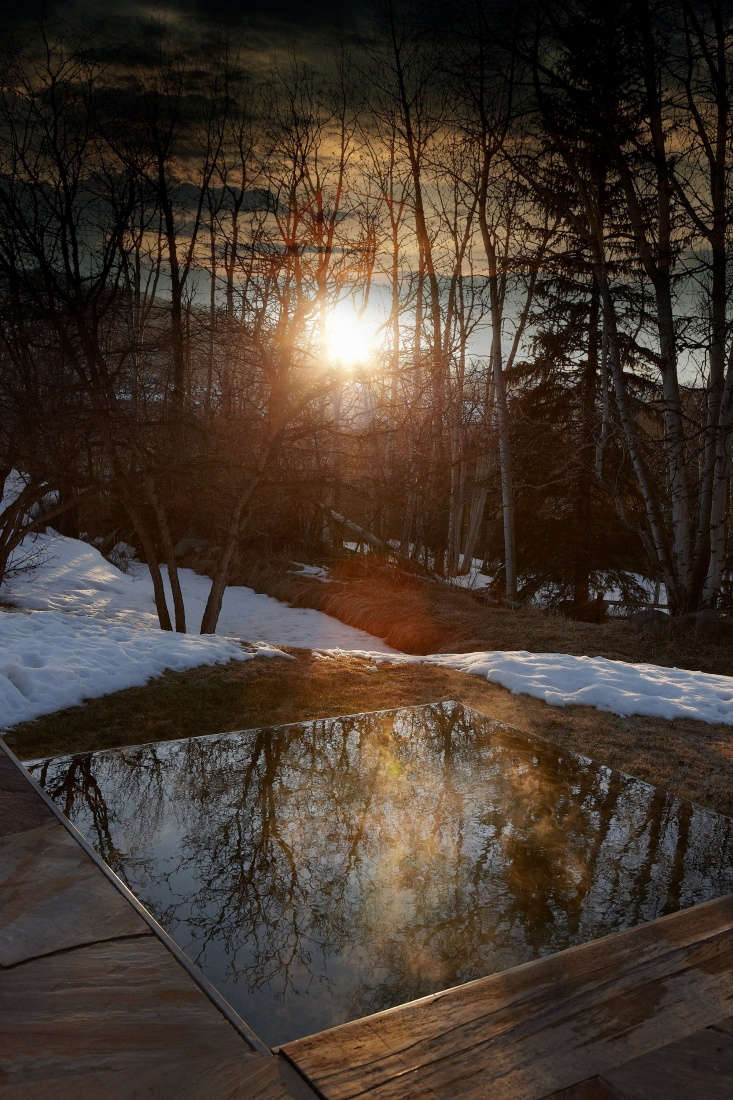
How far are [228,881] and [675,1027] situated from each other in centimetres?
164

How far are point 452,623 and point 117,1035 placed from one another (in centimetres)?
916

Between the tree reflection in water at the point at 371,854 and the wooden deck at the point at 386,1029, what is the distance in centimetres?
29

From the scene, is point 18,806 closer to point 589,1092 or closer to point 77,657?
point 589,1092

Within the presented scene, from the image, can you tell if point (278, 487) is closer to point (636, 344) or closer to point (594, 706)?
point (594, 706)

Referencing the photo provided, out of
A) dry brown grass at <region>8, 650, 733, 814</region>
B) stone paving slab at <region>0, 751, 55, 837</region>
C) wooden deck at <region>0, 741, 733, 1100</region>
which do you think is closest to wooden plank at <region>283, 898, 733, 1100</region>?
wooden deck at <region>0, 741, 733, 1100</region>

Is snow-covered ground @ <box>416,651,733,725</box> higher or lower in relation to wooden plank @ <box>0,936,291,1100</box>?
higher

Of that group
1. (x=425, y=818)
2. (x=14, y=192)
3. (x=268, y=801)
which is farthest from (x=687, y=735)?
(x=14, y=192)

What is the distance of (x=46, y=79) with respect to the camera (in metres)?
9.03

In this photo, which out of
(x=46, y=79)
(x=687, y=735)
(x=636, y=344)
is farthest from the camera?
(x=636, y=344)

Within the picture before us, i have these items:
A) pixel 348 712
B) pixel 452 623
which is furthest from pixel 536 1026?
pixel 452 623

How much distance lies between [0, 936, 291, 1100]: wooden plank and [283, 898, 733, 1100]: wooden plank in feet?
0.59

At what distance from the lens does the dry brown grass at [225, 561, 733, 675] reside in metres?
8.84

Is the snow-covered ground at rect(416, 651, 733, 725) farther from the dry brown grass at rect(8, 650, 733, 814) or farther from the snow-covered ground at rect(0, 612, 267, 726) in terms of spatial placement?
the snow-covered ground at rect(0, 612, 267, 726)

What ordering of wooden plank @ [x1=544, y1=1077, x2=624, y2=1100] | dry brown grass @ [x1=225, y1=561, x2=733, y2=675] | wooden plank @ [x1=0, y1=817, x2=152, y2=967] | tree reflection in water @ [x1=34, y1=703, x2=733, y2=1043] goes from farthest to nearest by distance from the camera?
1. dry brown grass @ [x1=225, y1=561, x2=733, y2=675]
2. tree reflection in water @ [x1=34, y1=703, x2=733, y2=1043]
3. wooden plank @ [x1=0, y1=817, x2=152, y2=967]
4. wooden plank @ [x1=544, y1=1077, x2=624, y2=1100]
